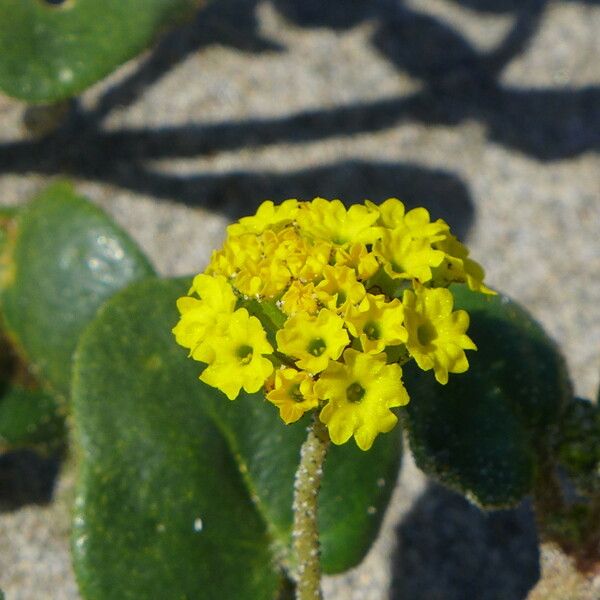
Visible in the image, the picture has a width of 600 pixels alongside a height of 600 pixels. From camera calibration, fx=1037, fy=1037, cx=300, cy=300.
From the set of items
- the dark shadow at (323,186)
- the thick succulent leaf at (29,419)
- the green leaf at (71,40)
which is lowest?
the thick succulent leaf at (29,419)

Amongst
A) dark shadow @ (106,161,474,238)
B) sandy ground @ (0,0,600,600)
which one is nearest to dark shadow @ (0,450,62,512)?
sandy ground @ (0,0,600,600)

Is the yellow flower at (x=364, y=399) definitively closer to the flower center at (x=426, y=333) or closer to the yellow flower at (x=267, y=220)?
the flower center at (x=426, y=333)

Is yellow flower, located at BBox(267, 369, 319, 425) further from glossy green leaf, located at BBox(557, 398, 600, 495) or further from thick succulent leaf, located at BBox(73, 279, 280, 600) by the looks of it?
glossy green leaf, located at BBox(557, 398, 600, 495)

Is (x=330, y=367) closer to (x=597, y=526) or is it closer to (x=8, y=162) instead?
(x=597, y=526)

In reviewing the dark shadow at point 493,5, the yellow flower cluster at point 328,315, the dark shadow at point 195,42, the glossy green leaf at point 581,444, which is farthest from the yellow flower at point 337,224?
the dark shadow at point 493,5

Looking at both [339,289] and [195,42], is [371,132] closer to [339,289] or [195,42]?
[195,42]

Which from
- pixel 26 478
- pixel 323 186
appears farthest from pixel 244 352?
pixel 323 186
